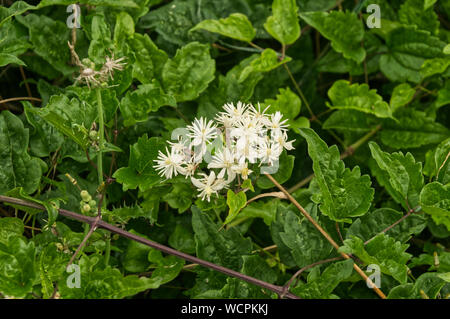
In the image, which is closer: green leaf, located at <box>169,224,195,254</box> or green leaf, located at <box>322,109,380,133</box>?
green leaf, located at <box>169,224,195,254</box>

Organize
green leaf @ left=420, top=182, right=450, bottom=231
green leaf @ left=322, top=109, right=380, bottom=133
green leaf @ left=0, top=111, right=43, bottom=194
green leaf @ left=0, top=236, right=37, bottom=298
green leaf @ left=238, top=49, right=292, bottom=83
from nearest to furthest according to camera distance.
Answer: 1. green leaf @ left=0, top=236, right=37, bottom=298
2. green leaf @ left=420, top=182, right=450, bottom=231
3. green leaf @ left=0, top=111, right=43, bottom=194
4. green leaf @ left=238, top=49, right=292, bottom=83
5. green leaf @ left=322, top=109, right=380, bottom=133

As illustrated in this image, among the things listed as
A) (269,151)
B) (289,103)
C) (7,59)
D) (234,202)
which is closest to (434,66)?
(289,103)

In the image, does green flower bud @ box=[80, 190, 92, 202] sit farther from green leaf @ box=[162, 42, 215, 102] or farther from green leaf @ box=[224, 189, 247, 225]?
green leaf @ box=[162, 42, 215, 102]

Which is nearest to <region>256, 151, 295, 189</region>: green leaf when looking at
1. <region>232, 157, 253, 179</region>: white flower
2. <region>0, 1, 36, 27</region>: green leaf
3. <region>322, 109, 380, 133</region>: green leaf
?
<region>232, 157, 253, 179</region>: white flower

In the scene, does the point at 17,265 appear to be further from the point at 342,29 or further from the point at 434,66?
the point at 434,66

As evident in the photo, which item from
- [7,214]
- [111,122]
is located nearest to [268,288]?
[111,122]

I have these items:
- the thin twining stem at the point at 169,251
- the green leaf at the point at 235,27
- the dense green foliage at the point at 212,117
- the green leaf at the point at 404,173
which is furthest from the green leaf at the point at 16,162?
the green leaf at the point at 404,173
